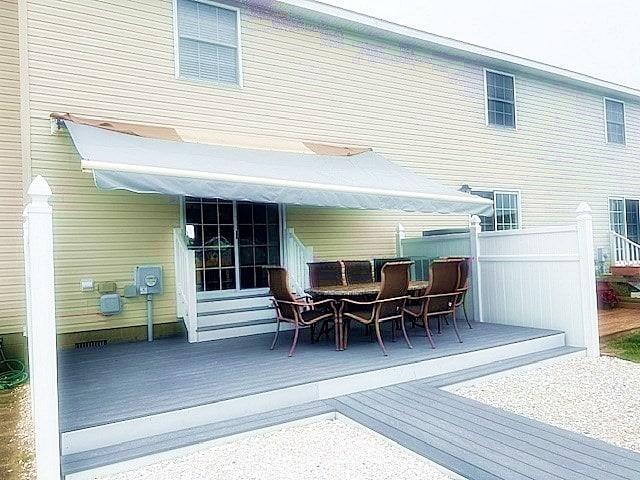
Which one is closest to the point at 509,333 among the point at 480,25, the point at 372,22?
the point at 372,22

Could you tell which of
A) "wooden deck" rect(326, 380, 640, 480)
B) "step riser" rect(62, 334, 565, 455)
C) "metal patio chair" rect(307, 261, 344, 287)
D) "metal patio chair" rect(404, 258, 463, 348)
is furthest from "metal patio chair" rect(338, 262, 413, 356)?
"metal patio chair" rect(307, 261, 344, 287)

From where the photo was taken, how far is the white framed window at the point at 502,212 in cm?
1144

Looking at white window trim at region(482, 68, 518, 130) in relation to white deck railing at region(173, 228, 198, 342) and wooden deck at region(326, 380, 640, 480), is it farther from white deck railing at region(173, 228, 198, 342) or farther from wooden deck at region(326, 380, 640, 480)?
wooden deck at region(326, 380, 640, 480)

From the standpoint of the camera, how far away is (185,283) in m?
7.07

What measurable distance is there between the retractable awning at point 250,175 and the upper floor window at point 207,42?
1.83m

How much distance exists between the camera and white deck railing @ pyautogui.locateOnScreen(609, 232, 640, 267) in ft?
43.5

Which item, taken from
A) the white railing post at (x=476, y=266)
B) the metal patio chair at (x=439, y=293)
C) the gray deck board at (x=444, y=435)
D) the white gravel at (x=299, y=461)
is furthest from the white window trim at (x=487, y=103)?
the white gravel at (x=299, y=461)

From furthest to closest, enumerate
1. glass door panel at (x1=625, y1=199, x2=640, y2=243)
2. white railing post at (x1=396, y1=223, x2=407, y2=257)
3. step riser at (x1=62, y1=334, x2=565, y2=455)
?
1. glass door panel at (x1=625, y1=199, x2=640, y2=243)
2. white railing post at (x1=396, y1=223, x2=407, y2=257)
3. step riser at (x1=62, y1=334, x2=565, y2=455)

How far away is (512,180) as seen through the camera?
1186 centimetres

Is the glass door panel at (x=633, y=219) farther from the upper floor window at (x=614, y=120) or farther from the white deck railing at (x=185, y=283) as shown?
the white deck railing at (x=185, y=283)

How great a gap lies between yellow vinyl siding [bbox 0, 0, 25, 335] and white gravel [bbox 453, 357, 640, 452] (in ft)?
21.7

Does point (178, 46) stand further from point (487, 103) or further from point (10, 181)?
point (487, 103)

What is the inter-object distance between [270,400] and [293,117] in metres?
5.69

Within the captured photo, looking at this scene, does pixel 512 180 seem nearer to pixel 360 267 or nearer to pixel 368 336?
pixel 360 267
